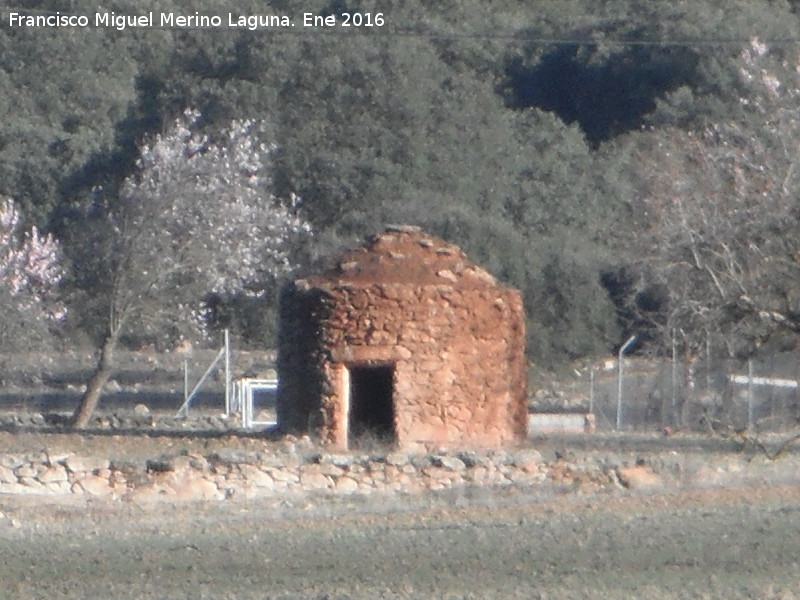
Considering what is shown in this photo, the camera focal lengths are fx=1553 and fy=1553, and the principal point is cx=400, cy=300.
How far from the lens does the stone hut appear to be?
21000 millimetres

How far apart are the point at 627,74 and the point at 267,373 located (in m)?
25.3

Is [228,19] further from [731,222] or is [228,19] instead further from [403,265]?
[403,265]

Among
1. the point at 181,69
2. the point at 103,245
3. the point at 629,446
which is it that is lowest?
the point at 629,446

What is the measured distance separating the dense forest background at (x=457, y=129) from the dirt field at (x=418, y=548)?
62.7ft

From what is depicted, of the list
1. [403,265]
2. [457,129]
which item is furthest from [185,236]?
[457,129]

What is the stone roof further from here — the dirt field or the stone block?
the dirt field

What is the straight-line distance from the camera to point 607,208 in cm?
5206

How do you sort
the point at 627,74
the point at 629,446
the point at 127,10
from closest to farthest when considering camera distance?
the point at 629,446 → the point at 127,10 → the point at 627,74

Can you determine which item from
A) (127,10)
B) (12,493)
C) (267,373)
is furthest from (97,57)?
(12,493)

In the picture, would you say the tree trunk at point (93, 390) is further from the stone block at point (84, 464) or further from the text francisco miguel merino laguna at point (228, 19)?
the text francisco miguel merino laguna at point (228, 19)

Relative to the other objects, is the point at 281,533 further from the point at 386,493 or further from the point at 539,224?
the point at 539,224

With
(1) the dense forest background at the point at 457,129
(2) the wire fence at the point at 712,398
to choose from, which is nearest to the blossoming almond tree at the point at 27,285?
(1) the dense forest background at the point at 457,129

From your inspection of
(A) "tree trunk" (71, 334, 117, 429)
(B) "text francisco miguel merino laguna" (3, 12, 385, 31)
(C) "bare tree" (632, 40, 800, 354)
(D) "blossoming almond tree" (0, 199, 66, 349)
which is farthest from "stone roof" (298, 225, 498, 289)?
(B) "text francisco miguel merino laguna" (3, 12, 385, 31)

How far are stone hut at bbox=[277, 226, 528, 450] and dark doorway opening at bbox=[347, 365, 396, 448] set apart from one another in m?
1.69
